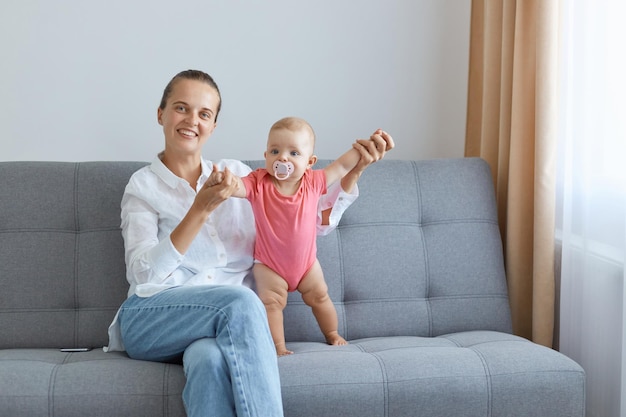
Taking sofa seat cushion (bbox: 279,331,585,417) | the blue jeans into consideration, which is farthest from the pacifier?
sofa seat cushion (bbox: 279,331,585,417)

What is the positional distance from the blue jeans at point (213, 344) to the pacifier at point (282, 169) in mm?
351

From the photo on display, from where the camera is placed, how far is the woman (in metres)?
1.72

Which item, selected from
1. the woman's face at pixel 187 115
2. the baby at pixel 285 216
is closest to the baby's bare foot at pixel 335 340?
the baby at pixel 285 216

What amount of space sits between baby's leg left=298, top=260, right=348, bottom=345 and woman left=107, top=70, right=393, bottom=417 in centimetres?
17

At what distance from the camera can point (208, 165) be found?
228cm

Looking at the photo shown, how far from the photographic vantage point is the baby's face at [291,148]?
2070mm

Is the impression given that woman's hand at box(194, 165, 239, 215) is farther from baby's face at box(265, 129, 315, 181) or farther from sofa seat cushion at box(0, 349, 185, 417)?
sofa seat cushion at box(0, 349, 185, 417)

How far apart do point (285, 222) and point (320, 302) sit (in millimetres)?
263

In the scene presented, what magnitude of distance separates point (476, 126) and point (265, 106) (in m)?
0.78

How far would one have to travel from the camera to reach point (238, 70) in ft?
9.50

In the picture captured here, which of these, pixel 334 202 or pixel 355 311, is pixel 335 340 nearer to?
pixel 355 311

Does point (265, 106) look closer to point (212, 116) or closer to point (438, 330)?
point (212, 116)

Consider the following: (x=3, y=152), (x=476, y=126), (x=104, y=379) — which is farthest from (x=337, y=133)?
(x=104, y=379)

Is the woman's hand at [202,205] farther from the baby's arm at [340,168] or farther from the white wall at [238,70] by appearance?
the white wall at [238,70]
